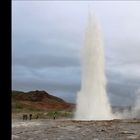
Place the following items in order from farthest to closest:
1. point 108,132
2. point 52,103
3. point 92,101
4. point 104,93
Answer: point 52,103 → point 104,93 → point 92,101 → point 108,132

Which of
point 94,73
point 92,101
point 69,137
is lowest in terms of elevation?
point 69,137

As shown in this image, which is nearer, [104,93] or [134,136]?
[134,136]

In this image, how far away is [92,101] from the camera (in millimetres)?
41719

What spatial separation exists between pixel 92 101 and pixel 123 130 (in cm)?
1995

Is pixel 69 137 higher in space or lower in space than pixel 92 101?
lower

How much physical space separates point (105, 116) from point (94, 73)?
7944 millimetres

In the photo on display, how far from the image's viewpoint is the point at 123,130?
21781 millimetres
